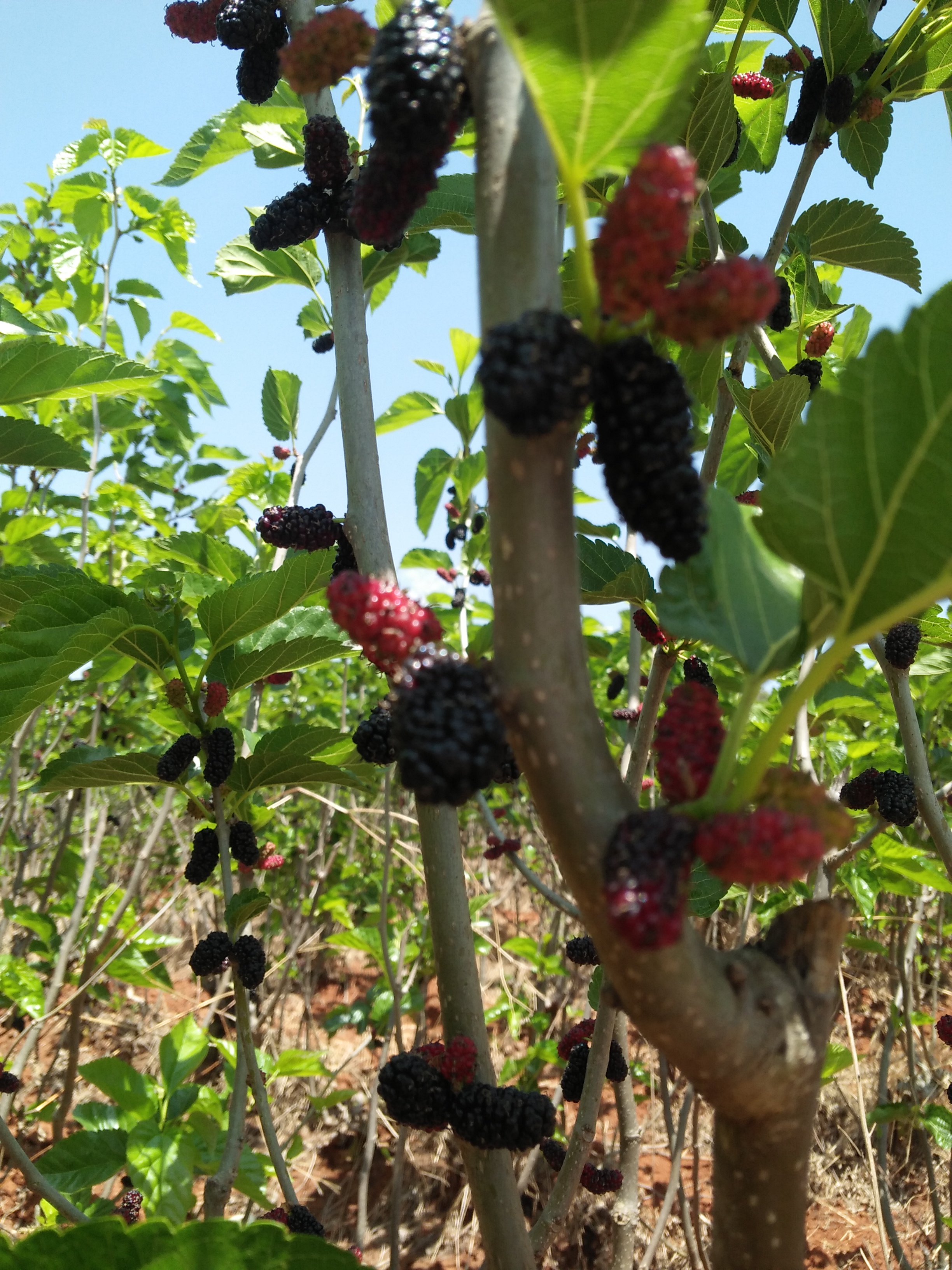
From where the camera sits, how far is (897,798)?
134 cm

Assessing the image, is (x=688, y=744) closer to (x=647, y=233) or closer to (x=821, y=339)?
(x=647, y=233)

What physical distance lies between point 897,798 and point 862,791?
0.34 feet

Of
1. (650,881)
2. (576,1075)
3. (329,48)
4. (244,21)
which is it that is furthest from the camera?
(576,1075)

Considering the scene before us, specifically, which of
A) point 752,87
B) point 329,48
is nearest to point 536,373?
point 329,48

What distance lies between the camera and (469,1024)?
3.21ft

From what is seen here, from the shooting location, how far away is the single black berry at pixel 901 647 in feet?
4.41

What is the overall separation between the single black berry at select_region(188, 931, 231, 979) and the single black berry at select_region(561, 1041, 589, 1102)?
559mm

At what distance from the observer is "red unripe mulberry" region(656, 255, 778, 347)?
460 mm

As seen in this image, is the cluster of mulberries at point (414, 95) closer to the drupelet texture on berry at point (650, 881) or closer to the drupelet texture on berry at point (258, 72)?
the drupelet texture on berry at point (650, 881)

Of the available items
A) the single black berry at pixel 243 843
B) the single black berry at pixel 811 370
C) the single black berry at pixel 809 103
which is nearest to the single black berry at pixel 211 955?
the single black berry at pixel 243 843

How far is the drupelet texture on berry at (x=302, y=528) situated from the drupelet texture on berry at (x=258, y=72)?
0.60 m

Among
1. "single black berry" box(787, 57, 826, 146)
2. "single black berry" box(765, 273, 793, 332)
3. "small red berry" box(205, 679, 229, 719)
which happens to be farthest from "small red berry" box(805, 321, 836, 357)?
"small red berry" box(205, 679, 229, 719)

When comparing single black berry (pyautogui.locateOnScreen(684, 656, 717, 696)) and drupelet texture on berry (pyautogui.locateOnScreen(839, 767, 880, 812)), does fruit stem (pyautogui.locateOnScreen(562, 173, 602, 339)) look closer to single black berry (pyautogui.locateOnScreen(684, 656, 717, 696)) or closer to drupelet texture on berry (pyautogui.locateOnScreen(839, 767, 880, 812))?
single black berry (pyautogui.locateOnScreen(684, 656, 717, 696))

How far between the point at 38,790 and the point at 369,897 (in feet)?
11.4
